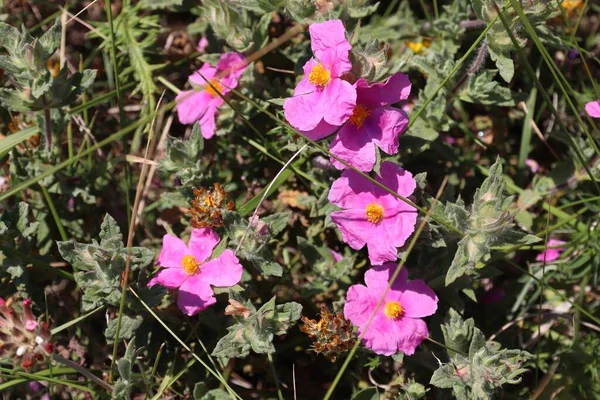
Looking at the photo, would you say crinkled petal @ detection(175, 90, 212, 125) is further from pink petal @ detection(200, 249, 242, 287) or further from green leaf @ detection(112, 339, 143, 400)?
green leaf @ detection(112, 339, 143, 400)

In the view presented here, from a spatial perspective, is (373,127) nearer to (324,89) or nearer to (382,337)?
(324,89)

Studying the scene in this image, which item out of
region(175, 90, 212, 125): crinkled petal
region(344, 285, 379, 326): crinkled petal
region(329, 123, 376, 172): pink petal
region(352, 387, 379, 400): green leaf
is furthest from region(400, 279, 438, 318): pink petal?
region(175, 90, 212, 125): crinkled petal

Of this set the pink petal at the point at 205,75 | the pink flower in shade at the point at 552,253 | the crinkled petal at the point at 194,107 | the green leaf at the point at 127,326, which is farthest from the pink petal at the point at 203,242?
the pink flower in shade at the point at 552,253

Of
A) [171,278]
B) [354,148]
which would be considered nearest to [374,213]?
[354,148]

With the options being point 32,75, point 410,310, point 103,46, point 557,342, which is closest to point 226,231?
point 410,310

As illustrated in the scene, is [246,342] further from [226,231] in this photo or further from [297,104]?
[297,104]

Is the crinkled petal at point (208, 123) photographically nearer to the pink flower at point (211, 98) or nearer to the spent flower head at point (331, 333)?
the pink flower at point (211, 98)
